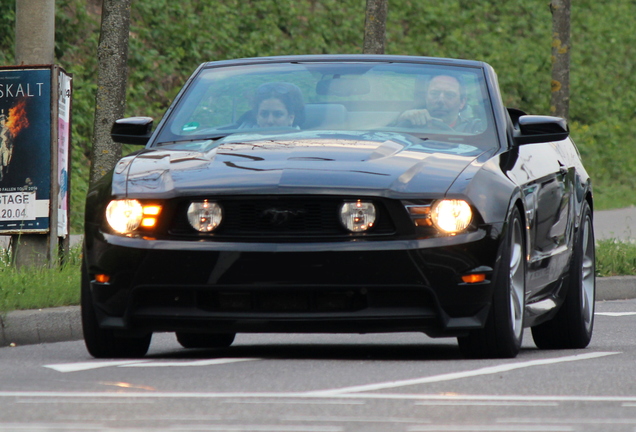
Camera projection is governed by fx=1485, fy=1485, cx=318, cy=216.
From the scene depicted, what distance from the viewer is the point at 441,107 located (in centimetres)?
766

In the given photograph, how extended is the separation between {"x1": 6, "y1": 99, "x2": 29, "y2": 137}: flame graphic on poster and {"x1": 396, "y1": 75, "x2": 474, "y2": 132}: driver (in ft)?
12.3

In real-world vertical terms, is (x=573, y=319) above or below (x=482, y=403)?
below

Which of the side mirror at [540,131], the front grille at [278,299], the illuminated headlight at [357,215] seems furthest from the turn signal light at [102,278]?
the side mirror at [540,131]

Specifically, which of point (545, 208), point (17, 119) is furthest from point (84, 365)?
point (17, 119)

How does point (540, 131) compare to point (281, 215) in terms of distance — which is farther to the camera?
point (540, 131)

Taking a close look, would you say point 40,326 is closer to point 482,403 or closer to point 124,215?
point 124,215

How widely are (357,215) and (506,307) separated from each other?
839mm

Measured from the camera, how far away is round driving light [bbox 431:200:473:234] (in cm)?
635

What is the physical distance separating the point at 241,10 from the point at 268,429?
21788mm

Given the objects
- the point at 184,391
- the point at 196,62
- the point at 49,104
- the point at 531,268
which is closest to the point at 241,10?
the point at 196,62

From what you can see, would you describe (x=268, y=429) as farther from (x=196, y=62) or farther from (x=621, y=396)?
(x=196, y=62)

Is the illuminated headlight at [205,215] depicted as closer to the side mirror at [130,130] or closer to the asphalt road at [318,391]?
the asphalt road at [318,391]

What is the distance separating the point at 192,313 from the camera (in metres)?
6.52

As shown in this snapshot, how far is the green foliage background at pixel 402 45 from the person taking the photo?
2133cm
